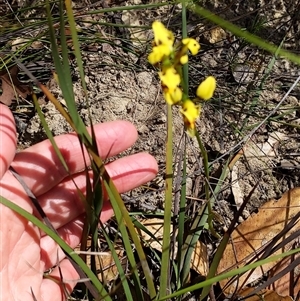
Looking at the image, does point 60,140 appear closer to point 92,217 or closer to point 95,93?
point 92,217

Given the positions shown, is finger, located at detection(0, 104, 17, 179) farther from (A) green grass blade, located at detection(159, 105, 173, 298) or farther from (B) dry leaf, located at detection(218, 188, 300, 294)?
(B) dry leaf, located at detection(218, 188, 300, 294)

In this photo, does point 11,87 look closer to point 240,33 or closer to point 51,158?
point 51,158

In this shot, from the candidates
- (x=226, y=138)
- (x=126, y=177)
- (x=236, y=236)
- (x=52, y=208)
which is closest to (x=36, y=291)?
(x=52, y=208)

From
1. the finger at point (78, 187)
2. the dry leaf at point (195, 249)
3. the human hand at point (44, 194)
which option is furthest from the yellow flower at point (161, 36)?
the dry leaf at point (195, 249)

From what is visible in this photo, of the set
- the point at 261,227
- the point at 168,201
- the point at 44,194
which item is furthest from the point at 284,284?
the point at 44,194

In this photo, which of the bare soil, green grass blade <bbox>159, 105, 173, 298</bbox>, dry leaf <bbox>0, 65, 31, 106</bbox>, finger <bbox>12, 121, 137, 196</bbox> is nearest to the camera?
green grass blade <bbox>159, 105, 173, 298</bbox>

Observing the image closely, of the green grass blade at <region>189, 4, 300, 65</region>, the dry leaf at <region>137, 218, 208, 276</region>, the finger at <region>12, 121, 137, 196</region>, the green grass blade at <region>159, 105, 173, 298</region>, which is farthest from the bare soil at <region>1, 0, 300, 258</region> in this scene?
the green grass blade at <region>189, 4, 300, 65</region>

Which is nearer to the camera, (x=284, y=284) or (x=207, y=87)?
(x=207, y=87)
